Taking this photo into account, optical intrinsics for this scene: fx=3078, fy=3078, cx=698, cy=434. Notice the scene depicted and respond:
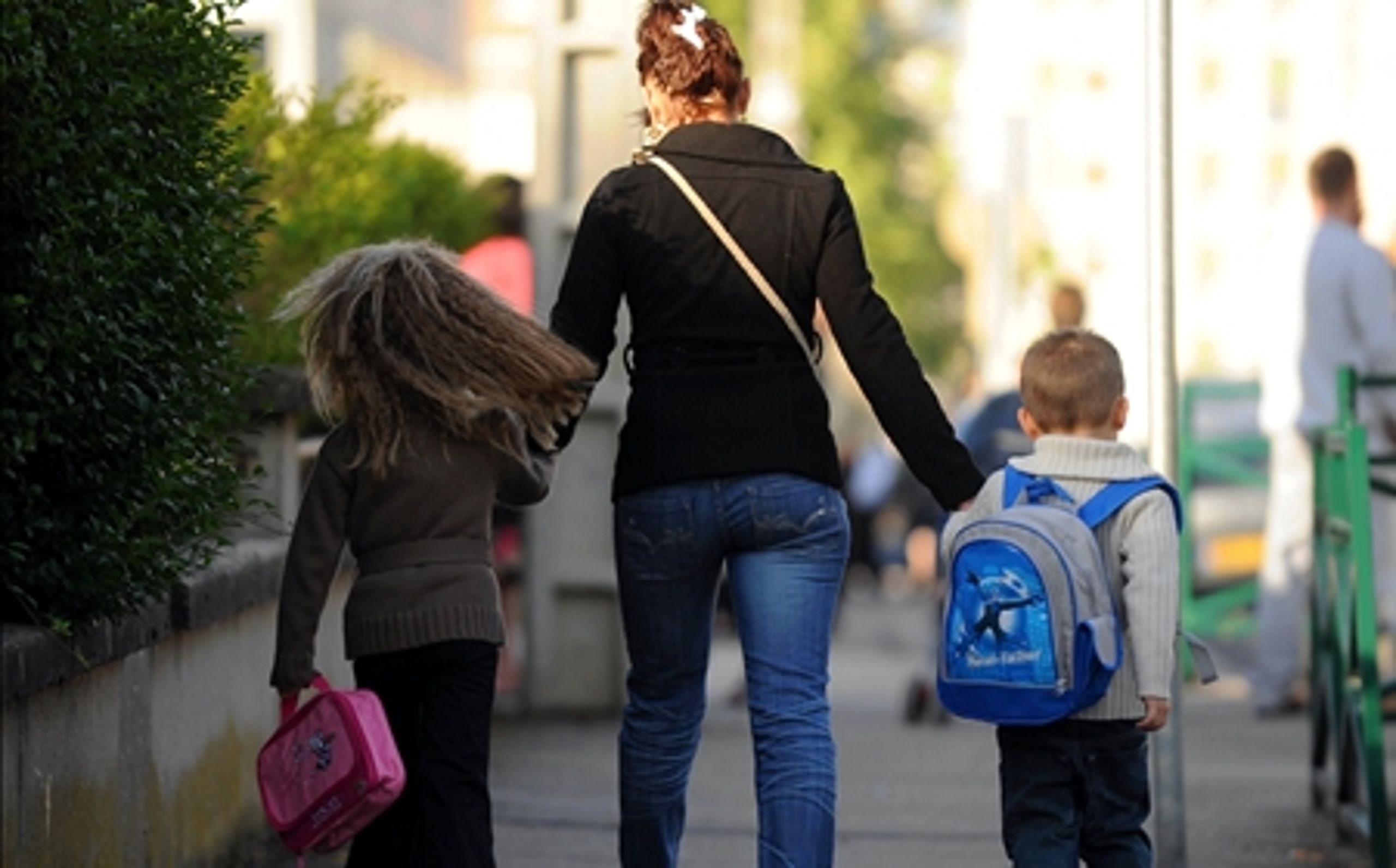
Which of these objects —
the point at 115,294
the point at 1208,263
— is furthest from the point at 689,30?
the point at 1208,263

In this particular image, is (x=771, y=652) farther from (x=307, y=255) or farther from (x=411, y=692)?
(x=307, y=255)

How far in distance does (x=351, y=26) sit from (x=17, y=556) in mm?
26882

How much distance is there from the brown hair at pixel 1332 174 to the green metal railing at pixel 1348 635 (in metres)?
3.11

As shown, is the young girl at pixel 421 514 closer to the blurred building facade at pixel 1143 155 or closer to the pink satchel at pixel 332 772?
the pink satchel at pixel 332 772

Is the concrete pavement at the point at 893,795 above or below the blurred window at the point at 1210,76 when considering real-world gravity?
below

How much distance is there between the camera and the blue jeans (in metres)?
5.79

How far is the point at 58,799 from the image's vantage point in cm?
541

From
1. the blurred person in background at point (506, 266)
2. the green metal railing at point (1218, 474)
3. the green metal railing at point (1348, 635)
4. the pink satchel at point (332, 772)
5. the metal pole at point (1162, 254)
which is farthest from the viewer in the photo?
the green metal railing at point (1218, 474)

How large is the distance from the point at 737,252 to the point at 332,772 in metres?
1.26

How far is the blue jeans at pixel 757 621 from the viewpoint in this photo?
5.79 meters

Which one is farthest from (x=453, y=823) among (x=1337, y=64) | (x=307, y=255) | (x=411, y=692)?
(x=1337, y=64)

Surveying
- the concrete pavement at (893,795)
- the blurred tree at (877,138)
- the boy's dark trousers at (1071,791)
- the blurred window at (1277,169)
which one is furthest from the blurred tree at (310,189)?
the blurred window at (1277,169)

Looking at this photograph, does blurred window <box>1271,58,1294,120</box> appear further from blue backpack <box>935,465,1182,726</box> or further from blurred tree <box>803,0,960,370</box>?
blue backpack <box>935,465,1182,726</box>

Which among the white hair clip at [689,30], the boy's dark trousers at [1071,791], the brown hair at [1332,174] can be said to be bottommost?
the boy's dark trousers at [1071,791]
